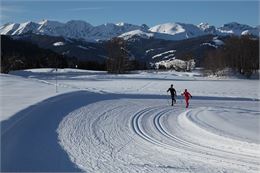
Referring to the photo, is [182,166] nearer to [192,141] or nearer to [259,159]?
[259,159]

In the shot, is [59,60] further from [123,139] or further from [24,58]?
[123,139]

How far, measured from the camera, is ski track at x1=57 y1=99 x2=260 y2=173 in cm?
1274

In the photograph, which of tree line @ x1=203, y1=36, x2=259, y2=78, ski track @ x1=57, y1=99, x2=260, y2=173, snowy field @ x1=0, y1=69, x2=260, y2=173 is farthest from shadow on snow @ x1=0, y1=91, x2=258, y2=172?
tree line @ x1=203, y1=36, x2=259, y2=78

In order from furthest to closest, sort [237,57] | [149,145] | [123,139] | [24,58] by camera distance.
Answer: [24,58] < [237,57] < [123,139] < [149,145]

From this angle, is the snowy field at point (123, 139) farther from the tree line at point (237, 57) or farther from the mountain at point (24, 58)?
the tree line at point (237, 57)

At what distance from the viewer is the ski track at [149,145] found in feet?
41.8

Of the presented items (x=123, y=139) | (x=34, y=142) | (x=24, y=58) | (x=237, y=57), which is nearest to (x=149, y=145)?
(x=123, y=139)

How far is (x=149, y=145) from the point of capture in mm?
15703

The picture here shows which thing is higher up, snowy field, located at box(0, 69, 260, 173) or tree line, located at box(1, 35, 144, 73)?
tree line, located at box(1, 35, 144, 73)

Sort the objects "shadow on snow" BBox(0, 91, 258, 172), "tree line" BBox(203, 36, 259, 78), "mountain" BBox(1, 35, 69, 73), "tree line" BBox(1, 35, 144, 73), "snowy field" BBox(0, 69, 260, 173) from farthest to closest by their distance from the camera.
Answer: "tree line" BBox(1, 35, 144, 73) < "mountain" BBox(1, 35, 69, 73) < "tree line" BBox(203, 36, 259, 78) < "snowy field" BBox(0, 69, 260, 173) < "shadow on snow" BBox(0, 91, 258, 172)

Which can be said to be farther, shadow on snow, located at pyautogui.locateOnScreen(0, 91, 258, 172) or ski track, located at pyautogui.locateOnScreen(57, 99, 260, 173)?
ski track, located at pyautogui.locateOnScreen(57, 99, 260, 173)

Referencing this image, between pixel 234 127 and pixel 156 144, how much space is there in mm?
4750

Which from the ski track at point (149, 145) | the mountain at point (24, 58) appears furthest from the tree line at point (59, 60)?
the ski track at point (149, 145)

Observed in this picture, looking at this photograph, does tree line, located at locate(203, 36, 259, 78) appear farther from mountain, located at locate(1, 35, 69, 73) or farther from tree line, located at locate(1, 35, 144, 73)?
mountain, located at locate(1, 35, 69, 73)
